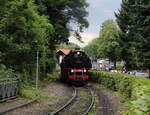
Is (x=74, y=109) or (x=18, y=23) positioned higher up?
(x=18, y=23)

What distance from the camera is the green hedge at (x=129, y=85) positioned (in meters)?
3.29

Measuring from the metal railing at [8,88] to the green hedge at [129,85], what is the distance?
5.92 meters

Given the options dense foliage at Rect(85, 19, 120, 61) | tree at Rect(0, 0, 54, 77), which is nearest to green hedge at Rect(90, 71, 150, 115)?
tree at Rect(0, 0, 54, 77)

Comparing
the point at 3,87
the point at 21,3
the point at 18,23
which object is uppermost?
the point at 21,3

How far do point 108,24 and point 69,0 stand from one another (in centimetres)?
3772

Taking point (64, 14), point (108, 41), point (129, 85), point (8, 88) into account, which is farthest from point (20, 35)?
point (108, 41)

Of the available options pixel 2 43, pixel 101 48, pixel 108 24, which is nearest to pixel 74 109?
pixel 2 43

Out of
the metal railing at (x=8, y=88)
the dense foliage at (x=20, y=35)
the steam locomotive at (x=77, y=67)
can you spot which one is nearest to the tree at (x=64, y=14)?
the steam locomotive at (x=77, y=67)

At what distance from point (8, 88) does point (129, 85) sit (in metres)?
7.36

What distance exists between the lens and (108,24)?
69.8m

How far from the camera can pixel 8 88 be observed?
13.3 metres

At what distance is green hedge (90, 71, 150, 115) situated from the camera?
3285mm

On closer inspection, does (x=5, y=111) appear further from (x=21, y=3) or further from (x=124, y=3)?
(x=124, y=3)

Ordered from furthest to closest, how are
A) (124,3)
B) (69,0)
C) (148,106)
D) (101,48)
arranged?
(101,48), (124,3), (69,0), (148,106)
